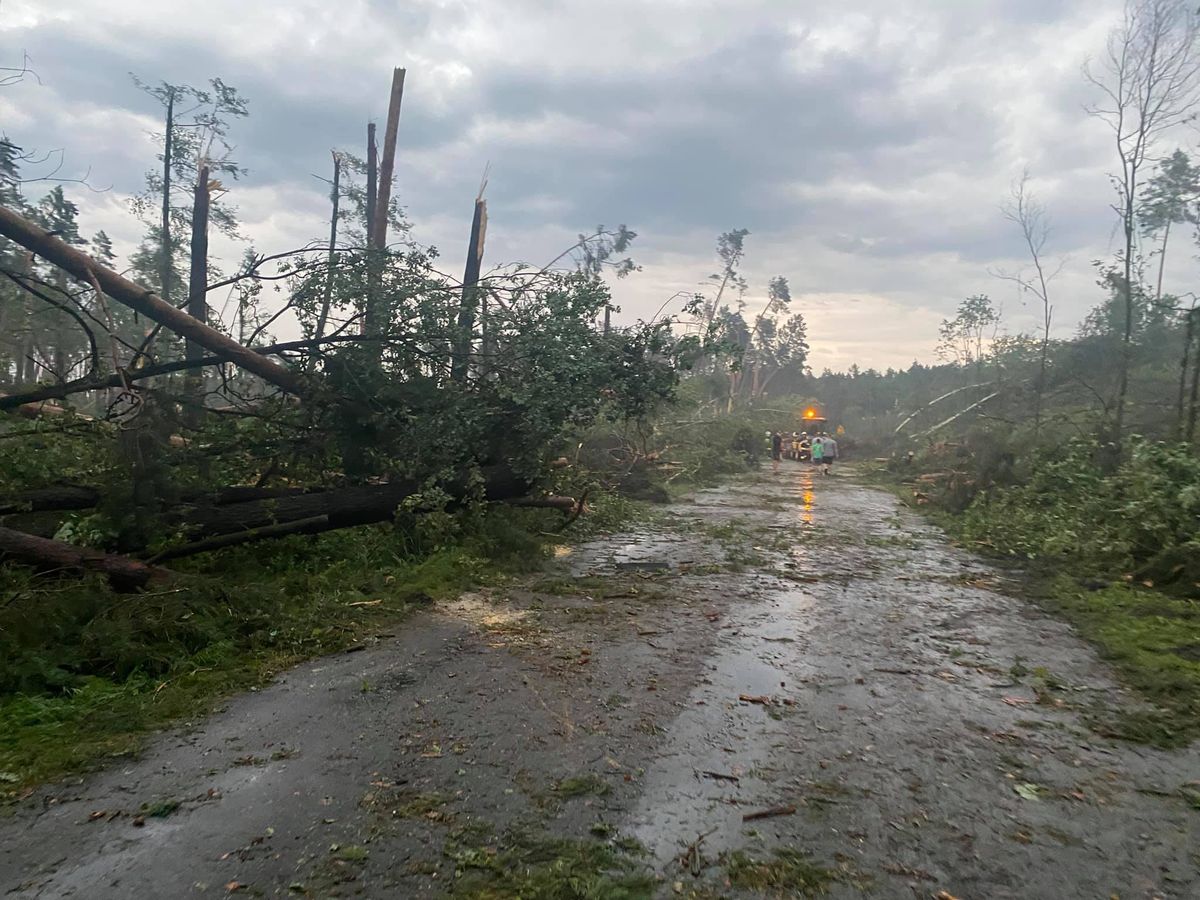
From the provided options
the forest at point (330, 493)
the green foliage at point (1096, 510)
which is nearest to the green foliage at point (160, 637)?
the forest at point (330, 493)

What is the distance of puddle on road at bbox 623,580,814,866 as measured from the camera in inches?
127

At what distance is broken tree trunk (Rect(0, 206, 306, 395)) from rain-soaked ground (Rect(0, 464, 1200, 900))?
419 centimetres

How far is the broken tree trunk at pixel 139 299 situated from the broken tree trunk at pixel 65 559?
325 cm

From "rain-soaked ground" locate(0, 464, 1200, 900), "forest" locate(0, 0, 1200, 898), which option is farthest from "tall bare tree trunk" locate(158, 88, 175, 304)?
"rain-soaked ground" locate(0, 464, 1200, 900)

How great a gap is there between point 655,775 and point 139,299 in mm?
7610

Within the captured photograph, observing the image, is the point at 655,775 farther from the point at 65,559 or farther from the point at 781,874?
the point at 65,559

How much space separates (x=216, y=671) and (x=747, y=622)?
4.24 meters

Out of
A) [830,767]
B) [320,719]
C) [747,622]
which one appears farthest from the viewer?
[747,622]

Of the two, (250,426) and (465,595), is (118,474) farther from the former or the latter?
(465,595)

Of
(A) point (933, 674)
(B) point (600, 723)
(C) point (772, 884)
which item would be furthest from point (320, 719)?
(A) point (933, 674)

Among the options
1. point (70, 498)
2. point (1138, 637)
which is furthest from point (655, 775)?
point (70, 498)

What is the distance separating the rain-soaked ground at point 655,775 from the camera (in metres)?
2.90

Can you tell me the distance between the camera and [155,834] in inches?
122

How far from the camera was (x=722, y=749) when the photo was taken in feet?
13.4
